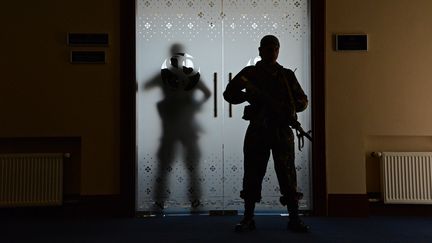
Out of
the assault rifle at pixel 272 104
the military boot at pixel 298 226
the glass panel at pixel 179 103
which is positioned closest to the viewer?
the assault rifle at pixel 272 104

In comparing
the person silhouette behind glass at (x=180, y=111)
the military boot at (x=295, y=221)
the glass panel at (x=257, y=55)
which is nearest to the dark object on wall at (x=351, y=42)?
the glass panel at (x=257, y=55)

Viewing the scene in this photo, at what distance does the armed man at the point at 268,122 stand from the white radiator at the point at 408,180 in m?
1.10

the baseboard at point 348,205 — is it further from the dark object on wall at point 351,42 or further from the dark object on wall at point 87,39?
the dark object on wall at point 87,39


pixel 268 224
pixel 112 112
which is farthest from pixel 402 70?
pixel 112 112

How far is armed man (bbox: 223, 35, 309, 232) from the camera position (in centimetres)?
297

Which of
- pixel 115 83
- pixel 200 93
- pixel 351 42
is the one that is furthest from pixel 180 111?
pixel 351 42

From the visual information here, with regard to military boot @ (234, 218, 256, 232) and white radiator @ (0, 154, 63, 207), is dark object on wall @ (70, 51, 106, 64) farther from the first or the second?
military boot @ (234, 218, 256, 232)

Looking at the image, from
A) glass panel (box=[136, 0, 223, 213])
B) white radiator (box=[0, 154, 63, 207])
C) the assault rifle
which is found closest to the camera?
the assault rifle

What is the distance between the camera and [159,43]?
3.82 meters

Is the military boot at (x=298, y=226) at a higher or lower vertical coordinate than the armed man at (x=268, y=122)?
lower

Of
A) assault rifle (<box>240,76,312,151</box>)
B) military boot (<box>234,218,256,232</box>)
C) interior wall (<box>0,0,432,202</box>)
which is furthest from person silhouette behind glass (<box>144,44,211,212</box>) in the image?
assault rifle (<box>240,76,312,151</box>)

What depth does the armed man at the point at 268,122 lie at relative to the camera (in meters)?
2.97

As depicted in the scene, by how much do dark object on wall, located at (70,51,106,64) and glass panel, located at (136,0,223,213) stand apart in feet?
1.06

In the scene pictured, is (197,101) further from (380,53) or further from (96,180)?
(380,53)
